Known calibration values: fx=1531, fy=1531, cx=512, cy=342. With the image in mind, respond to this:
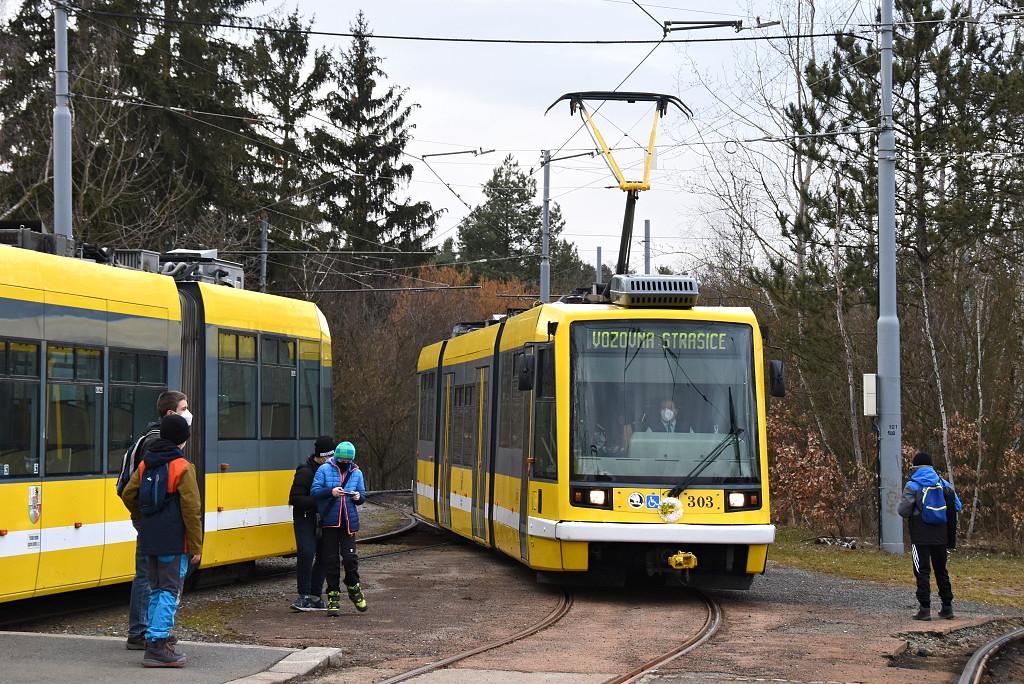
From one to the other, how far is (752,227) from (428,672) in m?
22.1

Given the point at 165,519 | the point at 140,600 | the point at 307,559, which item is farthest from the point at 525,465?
the point at 165,519

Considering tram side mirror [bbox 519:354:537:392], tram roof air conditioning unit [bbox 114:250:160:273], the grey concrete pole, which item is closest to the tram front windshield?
tram side mirror [bbox 519:354:537:392]

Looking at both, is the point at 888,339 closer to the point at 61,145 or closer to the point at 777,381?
the point at 777,381

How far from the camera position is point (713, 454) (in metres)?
14.7

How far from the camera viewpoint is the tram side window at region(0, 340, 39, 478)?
1144cm

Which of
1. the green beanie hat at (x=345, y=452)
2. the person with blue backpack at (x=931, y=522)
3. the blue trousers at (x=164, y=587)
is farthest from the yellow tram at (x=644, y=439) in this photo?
the blue trousers at (x=164, y=587)

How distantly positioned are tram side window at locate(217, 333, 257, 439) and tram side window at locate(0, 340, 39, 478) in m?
3.19

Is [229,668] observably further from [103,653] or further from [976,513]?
[976,513]

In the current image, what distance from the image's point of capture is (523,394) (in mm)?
16203

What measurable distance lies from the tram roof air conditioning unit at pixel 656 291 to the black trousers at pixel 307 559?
3.97 meters

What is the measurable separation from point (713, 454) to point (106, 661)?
6668 mm

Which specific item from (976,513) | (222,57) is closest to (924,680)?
(976,513)

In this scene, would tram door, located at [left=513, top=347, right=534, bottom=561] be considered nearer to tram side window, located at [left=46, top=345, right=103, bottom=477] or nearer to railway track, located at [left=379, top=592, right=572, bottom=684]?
railway track, located at [left=379, top=592, right=572, bottom=684]

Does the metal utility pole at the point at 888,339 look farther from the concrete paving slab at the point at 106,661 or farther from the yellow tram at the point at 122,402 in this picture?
the concrete paving slab at the point at 106,661
